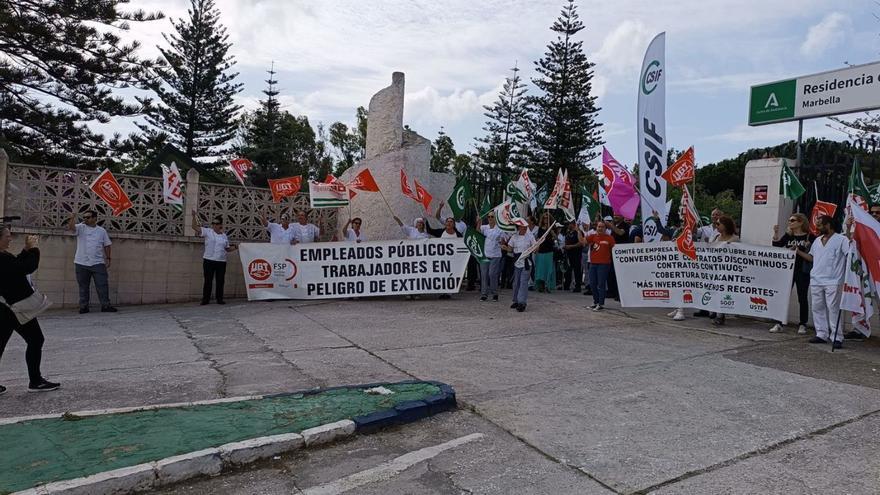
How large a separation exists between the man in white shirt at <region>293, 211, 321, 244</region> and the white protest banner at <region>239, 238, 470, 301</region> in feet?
2.56

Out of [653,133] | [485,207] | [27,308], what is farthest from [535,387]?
[485,207]

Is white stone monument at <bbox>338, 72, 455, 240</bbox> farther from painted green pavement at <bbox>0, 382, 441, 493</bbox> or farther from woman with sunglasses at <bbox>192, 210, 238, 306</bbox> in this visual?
painted green pavement at <bbox>0, 382, 441, 493</bbox>

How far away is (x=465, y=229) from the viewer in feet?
41.4

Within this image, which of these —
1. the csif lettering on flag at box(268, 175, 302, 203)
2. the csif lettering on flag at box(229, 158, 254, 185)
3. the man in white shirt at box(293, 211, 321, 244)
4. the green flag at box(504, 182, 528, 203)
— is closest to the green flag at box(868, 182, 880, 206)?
the green flag at box(504, 182, 528, 203)

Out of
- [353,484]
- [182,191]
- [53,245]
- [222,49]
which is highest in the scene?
[222,49]

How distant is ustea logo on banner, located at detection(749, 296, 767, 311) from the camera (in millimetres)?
9168

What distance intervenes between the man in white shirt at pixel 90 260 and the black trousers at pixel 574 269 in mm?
9103

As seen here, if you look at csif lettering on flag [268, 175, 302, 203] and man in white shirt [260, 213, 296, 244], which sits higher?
csif lettering on flag [268, 175, 302, 203]

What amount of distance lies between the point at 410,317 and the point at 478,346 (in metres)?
2.44

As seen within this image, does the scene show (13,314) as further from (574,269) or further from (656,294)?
(574,269)

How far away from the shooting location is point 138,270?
41.5 feet

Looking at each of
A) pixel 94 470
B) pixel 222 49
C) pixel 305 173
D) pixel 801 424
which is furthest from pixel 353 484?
pixel 305 173

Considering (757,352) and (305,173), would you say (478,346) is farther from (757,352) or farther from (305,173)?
(305,173)

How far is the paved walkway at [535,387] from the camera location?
4.07 metres
